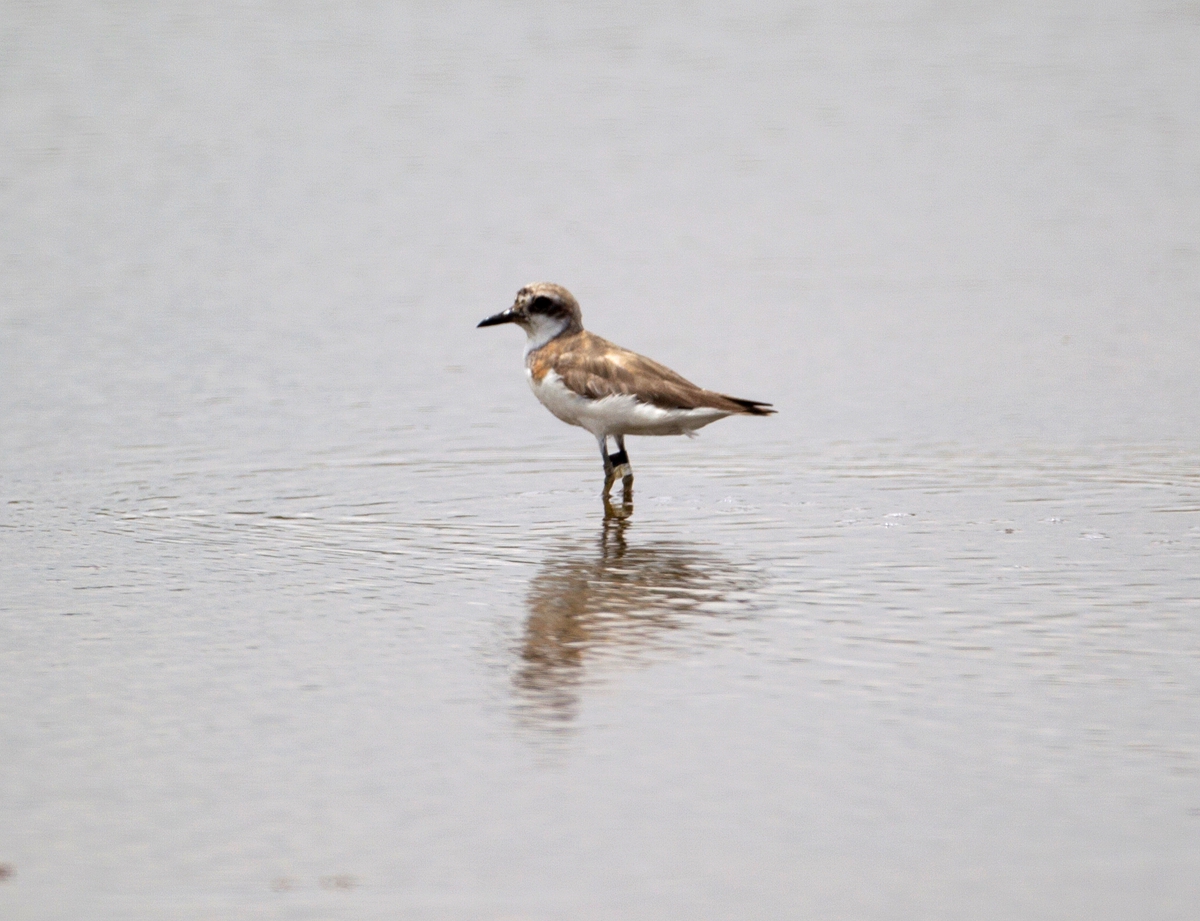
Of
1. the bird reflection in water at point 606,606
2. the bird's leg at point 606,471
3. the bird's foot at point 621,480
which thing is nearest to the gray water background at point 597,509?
the bird reflection in water at point 606,606

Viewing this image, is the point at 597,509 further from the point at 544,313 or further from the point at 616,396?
the point at 544,313

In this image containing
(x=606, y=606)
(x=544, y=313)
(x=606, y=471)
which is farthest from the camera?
(x=544, y=313)

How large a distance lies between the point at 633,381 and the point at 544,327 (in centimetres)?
106

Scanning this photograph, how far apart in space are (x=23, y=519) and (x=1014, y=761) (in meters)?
5.87

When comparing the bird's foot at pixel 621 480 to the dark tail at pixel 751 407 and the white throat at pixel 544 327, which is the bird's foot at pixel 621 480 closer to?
the dark tail at pixel 751 407

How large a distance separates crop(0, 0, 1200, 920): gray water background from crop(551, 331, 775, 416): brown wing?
1.82ft

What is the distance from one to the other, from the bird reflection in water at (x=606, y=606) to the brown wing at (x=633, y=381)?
3.39 feet

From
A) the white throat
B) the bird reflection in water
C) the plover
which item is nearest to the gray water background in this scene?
the bird reflection in water

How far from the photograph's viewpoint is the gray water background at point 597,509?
5.39 metres

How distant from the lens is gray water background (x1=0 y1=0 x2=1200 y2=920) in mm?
5391

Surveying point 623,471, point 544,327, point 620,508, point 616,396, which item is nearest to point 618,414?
point 616,396

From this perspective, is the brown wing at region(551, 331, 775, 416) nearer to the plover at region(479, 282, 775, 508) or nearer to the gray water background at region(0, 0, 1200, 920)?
the plover at region(479, 282, 775, 508)

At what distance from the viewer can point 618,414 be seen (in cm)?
1048

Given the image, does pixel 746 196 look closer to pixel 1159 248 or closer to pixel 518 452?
pixel 1159 248
